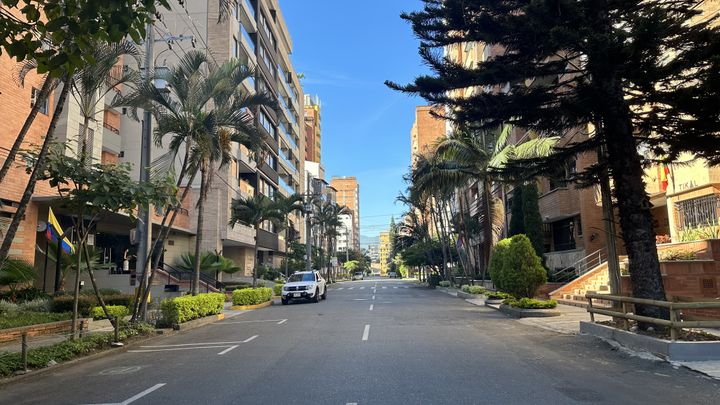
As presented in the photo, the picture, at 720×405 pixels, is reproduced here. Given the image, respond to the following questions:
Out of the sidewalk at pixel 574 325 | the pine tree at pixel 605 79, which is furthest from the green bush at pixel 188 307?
the sidewalk at pixel 574 325

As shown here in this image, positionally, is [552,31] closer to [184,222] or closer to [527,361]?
[527,361]

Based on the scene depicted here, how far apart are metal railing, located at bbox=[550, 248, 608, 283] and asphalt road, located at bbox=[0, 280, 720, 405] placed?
12.8m

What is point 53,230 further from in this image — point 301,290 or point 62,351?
point 301,290

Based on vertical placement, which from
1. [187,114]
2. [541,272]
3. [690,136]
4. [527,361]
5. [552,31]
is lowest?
[527,361]

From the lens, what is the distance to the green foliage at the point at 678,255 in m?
15.6

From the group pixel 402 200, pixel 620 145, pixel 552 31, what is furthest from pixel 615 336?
pixel 402 200

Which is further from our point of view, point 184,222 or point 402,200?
point 402,200

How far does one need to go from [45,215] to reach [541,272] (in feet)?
63.5

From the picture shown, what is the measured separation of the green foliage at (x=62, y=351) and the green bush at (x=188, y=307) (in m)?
2.08

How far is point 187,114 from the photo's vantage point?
1642cm

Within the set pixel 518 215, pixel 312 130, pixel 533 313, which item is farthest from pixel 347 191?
pixel 533 313

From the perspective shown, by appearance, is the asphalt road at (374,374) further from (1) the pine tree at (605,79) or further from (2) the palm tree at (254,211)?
(2) the palm tree at (254,211)

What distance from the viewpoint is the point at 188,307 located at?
55.3ft

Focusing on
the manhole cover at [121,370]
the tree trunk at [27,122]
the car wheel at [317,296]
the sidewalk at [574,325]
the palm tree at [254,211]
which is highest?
the palm tree at [254,211]
